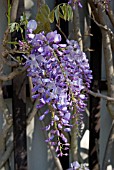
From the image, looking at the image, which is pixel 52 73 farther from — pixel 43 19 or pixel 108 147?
pixel 108 147

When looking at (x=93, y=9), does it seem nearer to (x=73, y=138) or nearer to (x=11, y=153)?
(x=73, y=138)

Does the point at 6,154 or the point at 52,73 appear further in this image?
the point at 6,154

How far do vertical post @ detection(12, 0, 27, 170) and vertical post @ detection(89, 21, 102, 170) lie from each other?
385 millimetres

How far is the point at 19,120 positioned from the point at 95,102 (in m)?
0.43

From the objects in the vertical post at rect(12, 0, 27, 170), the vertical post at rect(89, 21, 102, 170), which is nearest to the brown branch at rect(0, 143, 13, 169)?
the vertical post at rect(12, 0, 27, 170)

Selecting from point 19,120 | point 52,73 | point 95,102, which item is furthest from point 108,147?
point 52,73

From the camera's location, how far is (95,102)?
5.88ft

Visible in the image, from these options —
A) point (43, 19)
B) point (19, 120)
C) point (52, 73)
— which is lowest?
point (19, 120)

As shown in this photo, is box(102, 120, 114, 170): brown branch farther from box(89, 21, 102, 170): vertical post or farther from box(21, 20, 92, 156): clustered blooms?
box(21, 20, 92, 156): clustered blooms

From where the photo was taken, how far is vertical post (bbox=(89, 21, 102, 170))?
175 centimetres

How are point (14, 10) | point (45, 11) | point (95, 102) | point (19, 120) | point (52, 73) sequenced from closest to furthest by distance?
point (52, 73)
point (45, 11)
point (14, 10)
point (19, 120)
point (95, 102)

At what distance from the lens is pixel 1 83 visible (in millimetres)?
1561

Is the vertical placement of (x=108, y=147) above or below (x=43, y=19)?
below

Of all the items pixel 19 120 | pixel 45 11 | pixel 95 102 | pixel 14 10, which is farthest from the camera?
pixel 95 102
